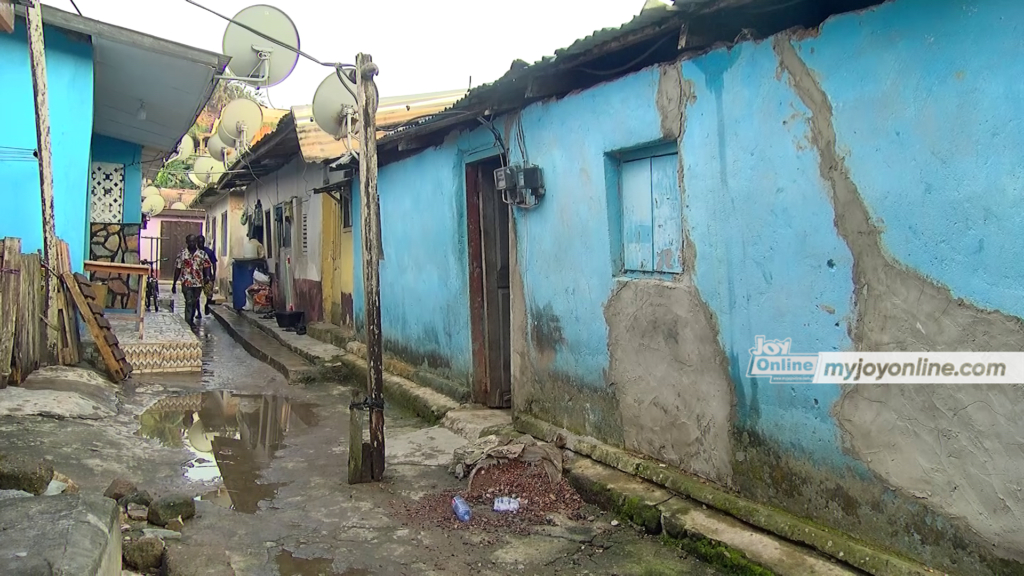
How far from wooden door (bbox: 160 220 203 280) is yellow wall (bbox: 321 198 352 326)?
68.4ft

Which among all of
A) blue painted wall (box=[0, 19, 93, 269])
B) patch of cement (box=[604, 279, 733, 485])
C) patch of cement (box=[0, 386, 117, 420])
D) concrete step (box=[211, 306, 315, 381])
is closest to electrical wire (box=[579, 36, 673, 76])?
patch of cement (box=[604, 279, 733, 485])

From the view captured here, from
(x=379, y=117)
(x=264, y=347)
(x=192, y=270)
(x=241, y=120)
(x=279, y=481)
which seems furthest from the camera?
(x=241, y=120)

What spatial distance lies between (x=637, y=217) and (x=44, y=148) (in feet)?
18.4

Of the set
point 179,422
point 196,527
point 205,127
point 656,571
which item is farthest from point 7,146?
point 205,127

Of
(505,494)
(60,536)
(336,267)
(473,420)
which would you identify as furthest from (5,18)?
(336,267)

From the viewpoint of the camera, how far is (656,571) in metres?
3.86

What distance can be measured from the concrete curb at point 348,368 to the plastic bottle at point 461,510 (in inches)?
87.8

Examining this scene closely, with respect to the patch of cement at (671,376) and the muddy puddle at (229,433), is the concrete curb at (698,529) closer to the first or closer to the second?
the patch of cement at (671,376)

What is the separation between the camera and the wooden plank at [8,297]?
6.27 m

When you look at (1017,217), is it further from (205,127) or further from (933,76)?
(205,127)

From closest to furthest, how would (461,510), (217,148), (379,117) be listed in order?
(461,510) < (379,117) < (217,148)

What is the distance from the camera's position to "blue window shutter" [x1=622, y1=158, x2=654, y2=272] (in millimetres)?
4895

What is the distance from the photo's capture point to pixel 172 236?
101 feet

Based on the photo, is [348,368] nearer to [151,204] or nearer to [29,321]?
[29,321]
